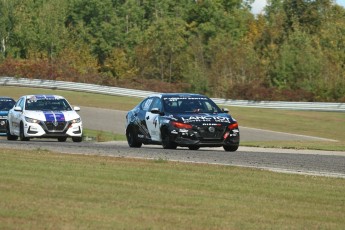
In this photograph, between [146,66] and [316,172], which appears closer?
[316,172]

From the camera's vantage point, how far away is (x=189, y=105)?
25.3 metres

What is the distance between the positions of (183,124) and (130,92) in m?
42.1

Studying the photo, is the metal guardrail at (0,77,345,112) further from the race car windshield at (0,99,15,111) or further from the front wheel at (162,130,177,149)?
the front wheel at (162,130,177,149)

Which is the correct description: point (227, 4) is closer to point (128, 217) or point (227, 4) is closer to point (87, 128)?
point (87, 128)

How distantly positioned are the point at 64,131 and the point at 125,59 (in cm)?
6901

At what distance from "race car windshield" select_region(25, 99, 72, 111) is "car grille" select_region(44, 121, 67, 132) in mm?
901

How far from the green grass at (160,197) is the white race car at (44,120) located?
499 inches

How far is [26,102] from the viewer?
31.5 meters

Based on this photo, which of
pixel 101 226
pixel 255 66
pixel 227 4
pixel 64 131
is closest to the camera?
pixel 101 226

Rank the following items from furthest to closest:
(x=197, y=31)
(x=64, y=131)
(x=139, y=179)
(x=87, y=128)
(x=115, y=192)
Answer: (x=197, y=31) → (x=87, y=128) → (x=64, y=131) → (x=139, y=179) → (x=115, y=192)

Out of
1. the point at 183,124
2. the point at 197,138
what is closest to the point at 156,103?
the point at 183,124

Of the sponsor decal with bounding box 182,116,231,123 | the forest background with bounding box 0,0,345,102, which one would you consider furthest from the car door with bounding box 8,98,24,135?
the forest background with bounding box 0,0,345,102

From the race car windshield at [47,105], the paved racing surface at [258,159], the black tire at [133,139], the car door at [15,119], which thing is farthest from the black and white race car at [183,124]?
the car door at [15,119]

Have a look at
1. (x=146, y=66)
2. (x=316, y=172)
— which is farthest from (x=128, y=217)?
(x=146, y=66)
